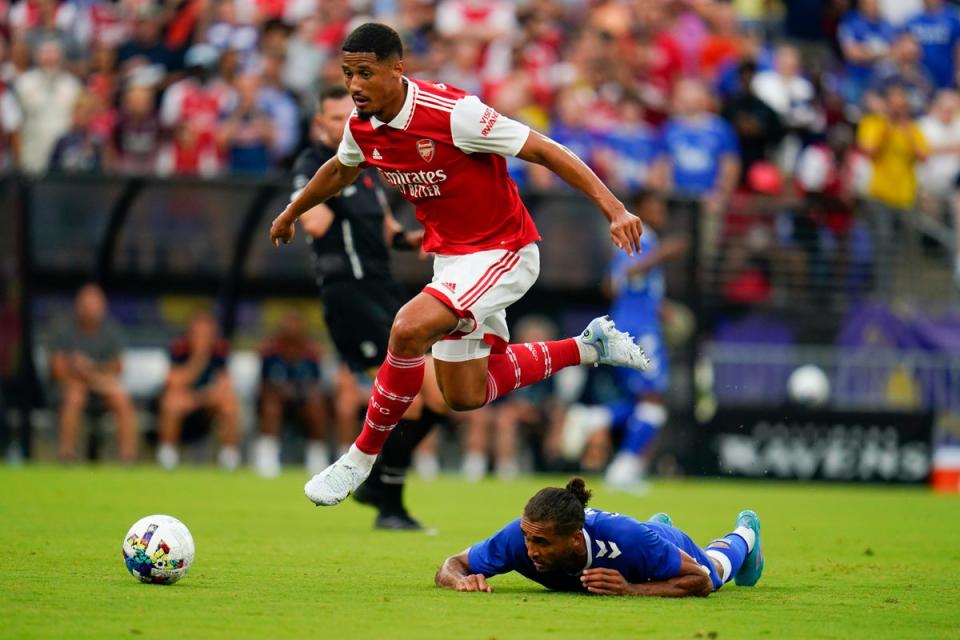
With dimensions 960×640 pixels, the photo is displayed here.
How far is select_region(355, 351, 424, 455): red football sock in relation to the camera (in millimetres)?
8500

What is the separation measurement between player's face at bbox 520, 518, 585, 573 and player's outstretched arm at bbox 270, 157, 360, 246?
2.55 metres

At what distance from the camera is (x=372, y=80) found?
27.0ft

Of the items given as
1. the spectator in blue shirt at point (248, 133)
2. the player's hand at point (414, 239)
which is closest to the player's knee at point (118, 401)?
the spectator in blue shirt at point (248, 133)

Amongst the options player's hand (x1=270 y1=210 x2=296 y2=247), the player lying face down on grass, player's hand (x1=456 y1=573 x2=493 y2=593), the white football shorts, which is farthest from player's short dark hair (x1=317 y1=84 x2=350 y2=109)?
player's hand (x1=456 y1=573 x2=493 y2=593)

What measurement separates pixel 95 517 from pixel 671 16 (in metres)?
13.7

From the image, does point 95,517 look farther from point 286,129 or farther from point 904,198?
point 904,198

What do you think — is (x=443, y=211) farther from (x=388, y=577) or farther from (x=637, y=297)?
(x=637, y=297)

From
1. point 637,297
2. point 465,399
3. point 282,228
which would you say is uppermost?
point 282,228

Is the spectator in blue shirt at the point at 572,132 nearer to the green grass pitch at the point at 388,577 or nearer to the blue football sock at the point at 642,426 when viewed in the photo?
the blue football sock at the point at 642,426

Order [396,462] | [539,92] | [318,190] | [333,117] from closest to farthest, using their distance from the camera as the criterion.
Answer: [318,190]
[396,462]
[333,117]
[539,92]

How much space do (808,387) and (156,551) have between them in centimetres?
1236

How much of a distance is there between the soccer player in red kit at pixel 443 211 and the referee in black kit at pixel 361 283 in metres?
2.04

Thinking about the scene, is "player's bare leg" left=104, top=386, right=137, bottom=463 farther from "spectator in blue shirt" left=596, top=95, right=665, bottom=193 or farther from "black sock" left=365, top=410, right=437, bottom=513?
"black sock" left=365, top=410, right=437, bottom=513

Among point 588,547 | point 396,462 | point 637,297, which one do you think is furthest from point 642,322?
point 588,547
